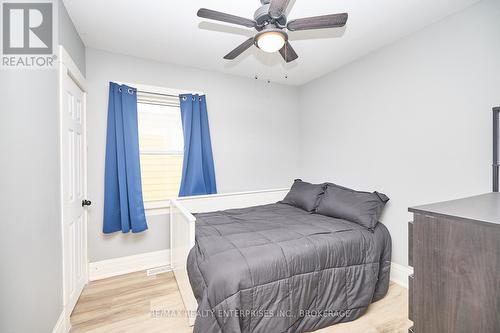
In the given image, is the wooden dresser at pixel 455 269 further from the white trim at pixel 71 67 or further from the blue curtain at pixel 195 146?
the white trim at pixel 71 67

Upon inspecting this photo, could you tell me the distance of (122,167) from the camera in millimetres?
2580

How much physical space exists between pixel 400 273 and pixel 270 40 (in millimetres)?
2495

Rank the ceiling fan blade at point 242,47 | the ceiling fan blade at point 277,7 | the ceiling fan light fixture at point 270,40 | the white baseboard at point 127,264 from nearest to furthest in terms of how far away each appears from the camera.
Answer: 1. the ceiling fan blade at point 277,7
2. the ceiling fan light fixture at point 270,40
3. the ceiling fan blade at point 242,47
4. the white baseboard at point 127,264

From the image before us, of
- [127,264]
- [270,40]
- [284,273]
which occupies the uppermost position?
[270,40]

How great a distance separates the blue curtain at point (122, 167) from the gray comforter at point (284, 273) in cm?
91

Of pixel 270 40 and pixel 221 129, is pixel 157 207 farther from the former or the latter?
pixel 270 40

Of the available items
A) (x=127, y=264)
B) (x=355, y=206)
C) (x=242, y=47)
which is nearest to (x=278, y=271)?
(x=355, y=206)

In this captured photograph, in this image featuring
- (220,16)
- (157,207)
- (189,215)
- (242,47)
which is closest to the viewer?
(220,16)

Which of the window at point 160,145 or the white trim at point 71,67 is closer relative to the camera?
the white trim at point 71,67

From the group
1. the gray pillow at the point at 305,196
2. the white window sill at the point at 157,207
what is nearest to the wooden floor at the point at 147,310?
the white window sill at the point at 157,207

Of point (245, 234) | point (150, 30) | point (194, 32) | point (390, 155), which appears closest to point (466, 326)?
point (245, 234)

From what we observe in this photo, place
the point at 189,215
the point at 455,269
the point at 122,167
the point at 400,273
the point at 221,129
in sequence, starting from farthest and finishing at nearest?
the point at 221,129, the point at 122,167, the point at 400,273, the point at 189,215, the point at 455,269

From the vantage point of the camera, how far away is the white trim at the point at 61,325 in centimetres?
156

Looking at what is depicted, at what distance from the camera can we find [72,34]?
204cm
